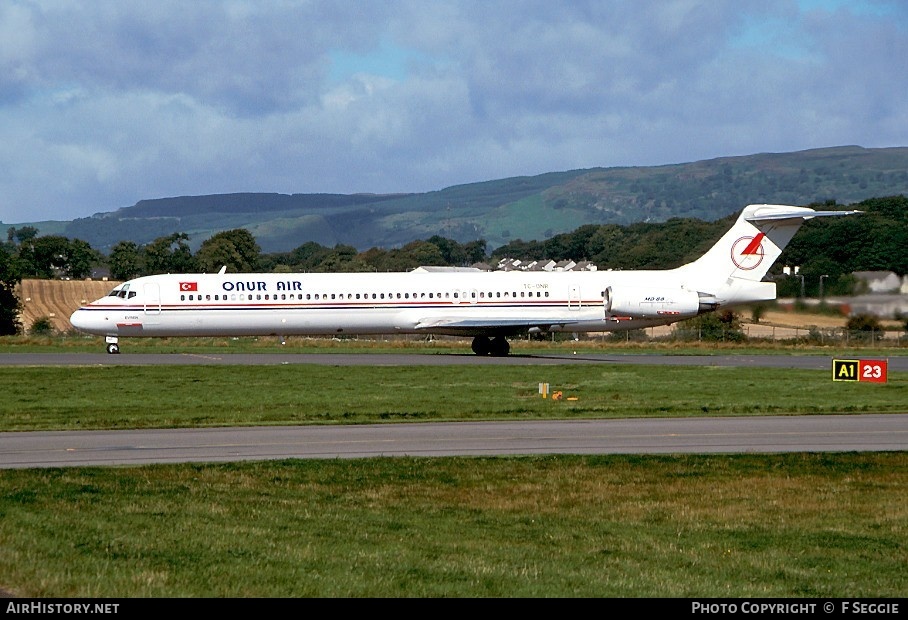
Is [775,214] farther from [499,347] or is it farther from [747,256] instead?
[499,347]

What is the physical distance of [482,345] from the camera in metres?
51.7

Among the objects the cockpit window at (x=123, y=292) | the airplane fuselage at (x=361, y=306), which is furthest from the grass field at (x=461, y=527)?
the cockpit window at (x=123, y=292)

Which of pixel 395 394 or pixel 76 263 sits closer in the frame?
pixel 395 394

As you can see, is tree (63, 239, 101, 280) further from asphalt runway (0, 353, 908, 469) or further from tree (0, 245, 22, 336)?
asphalt runway (0, 353, 908, 469)

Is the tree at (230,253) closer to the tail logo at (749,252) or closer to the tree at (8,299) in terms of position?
the tree at (8,299)

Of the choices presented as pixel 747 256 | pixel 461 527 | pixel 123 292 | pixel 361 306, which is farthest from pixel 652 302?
pixel 461 527

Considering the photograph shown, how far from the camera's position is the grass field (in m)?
11.0

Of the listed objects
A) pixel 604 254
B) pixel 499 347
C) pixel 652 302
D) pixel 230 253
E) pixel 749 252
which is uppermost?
pixel 230 253

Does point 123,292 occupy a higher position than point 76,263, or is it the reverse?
point 76,263

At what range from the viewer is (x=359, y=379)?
1446 inches

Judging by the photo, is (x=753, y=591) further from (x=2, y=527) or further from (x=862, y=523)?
(x=2, y=527)

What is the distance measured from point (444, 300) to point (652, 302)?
8.49m
